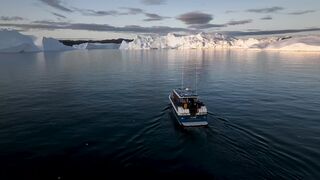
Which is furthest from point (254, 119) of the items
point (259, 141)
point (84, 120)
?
point (84, 120)

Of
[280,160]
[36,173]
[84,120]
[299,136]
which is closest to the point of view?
[36,173]

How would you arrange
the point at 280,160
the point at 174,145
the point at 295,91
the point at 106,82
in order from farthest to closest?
the point at 106,82 < the point at 295,91 < the point at 174,145 < the point at 280,160

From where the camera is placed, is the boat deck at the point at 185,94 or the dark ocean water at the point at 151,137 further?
the boat deck at the point at 185,94

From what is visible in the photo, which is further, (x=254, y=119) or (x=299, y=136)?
(x=254, y=119)

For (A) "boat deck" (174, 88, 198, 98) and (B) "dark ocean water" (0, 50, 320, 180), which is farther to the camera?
(A) "boat deck" (174, 88, 198, 98)

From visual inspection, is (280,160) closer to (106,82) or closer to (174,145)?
(174,145)

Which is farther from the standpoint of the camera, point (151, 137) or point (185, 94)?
point (185, 94)

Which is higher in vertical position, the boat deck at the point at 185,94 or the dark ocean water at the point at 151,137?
the boat deck at the point at 185,94

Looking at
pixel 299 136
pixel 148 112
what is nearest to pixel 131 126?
pixel 148 112

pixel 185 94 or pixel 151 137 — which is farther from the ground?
pixel 185 94

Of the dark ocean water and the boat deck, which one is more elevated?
the boat deck
